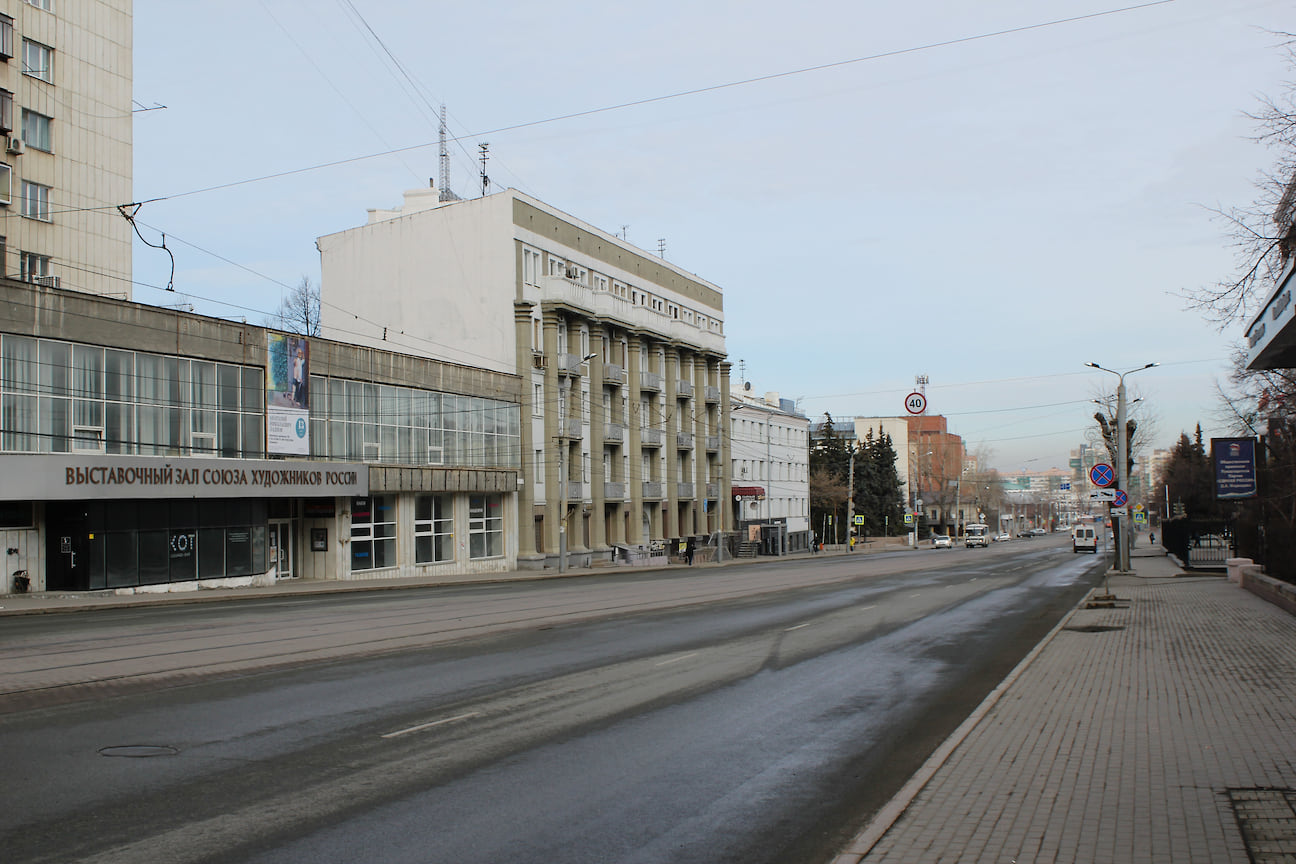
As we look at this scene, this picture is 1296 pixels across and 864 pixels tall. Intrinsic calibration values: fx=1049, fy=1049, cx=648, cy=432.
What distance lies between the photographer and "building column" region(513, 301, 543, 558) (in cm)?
5188

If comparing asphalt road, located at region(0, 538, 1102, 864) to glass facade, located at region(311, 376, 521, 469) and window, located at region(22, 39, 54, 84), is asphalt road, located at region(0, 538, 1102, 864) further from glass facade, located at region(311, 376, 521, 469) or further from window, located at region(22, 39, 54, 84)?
window, located at region(22, 39, 54, 84)

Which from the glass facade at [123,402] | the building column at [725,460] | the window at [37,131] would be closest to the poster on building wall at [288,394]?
the glass facade at [123,402]

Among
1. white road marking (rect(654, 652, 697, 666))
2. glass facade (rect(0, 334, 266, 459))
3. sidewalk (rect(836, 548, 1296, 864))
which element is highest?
glass facade (rect(0, 334, 266, 459))

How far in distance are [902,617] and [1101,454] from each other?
91.2 metres

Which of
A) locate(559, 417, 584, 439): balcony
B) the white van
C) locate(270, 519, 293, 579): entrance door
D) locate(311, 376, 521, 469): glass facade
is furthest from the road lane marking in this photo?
the white van

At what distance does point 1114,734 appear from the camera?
955 centimetres

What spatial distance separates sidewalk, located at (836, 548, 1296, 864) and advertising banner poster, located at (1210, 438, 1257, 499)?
13428mm

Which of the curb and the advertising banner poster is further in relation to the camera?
the advertising banner poster

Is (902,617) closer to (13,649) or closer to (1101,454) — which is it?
(13,649)

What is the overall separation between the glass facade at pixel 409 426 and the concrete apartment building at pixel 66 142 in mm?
10410

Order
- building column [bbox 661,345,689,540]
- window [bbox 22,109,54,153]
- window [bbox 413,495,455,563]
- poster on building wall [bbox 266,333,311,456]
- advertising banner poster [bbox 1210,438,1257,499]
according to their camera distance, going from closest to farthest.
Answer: advertising banner poster [bbox 1210,438,1257,499]
poster on building wall [bbox 266,333,311,456]
window [bbox 22,109,54,153]
window [bbox 413,495,455,563]
building column [bbox 661,345,689,540]

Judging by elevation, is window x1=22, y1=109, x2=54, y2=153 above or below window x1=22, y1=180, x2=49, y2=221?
above

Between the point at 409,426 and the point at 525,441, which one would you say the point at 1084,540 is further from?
the point at 409,426

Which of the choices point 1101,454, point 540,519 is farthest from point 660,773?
point 1101,454
